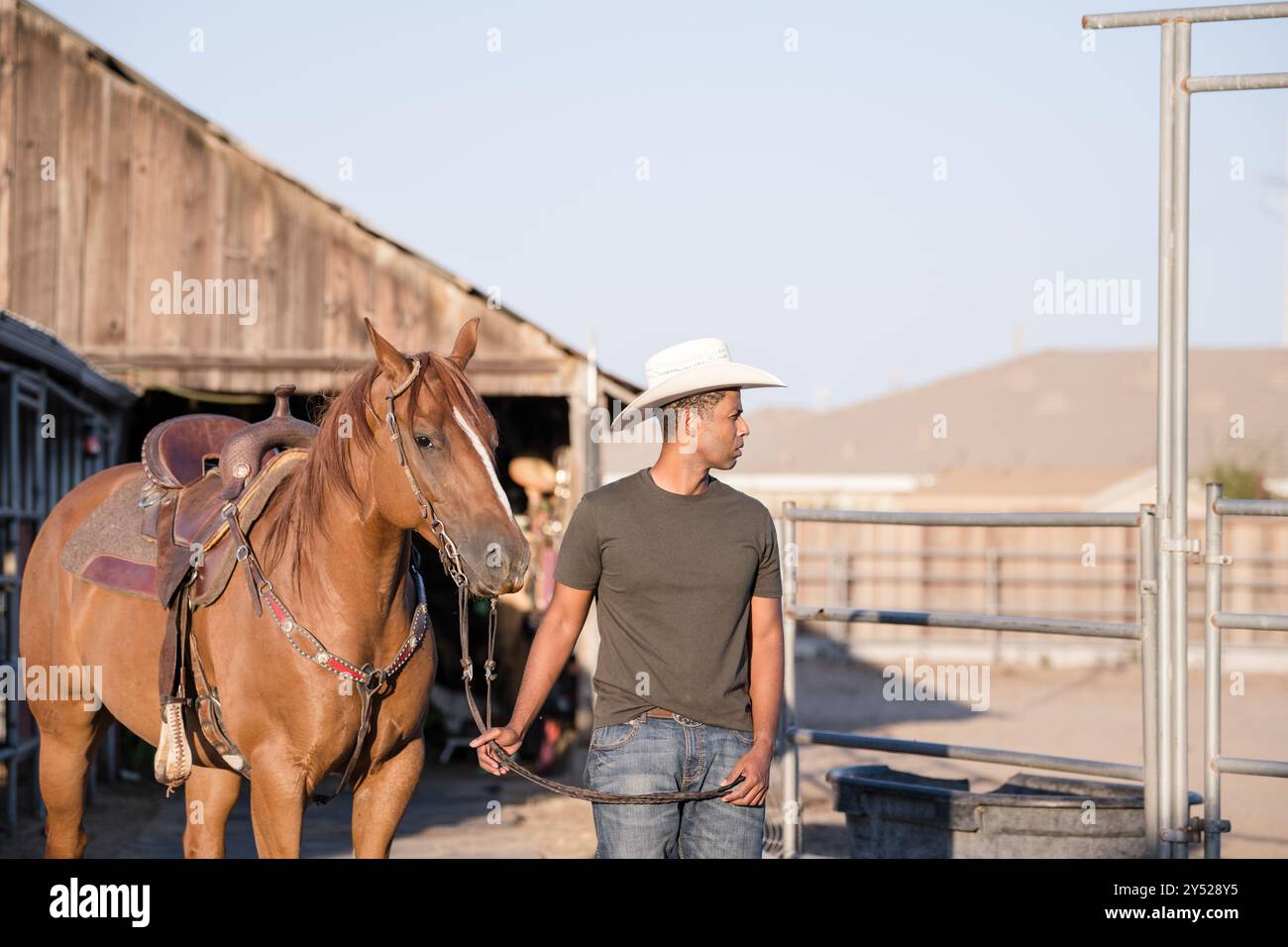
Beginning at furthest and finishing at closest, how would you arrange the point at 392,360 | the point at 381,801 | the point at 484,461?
the point at 381,801
the point at 392,360
the point at 484,461

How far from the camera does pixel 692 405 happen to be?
132 inches

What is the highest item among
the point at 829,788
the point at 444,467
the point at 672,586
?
the point at 444,467

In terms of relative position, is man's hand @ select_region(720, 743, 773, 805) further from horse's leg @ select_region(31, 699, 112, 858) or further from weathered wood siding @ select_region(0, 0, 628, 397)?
weathered wood siding @ select_region(0, 0, 628, 397)

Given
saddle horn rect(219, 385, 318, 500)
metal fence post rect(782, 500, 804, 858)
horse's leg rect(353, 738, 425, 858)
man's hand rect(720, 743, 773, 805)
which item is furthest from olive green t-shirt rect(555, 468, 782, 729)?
metal fence post rect(782, 500, 804, 858)

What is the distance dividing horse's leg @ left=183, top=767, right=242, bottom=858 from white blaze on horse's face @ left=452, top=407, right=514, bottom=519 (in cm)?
167

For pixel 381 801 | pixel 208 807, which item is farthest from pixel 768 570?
pixel 208 807

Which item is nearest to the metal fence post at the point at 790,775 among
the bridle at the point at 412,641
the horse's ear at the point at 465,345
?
the bridle at the point at 412,641

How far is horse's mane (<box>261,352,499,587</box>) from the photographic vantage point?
3.71m

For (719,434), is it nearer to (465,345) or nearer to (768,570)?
(768,570)

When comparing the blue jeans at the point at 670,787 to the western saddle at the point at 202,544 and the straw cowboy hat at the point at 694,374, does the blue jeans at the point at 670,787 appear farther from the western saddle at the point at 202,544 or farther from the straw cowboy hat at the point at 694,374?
the western saddle at the point at 202,544

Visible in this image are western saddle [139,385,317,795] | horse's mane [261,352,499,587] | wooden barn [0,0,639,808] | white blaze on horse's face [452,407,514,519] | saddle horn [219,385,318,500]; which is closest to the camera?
white blaze on horse's face [452,407,514,519]

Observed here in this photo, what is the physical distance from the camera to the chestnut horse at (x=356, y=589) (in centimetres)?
360

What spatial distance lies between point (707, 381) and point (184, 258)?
7973 millimetres

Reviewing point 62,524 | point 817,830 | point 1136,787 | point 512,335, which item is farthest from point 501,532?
point 512,335
